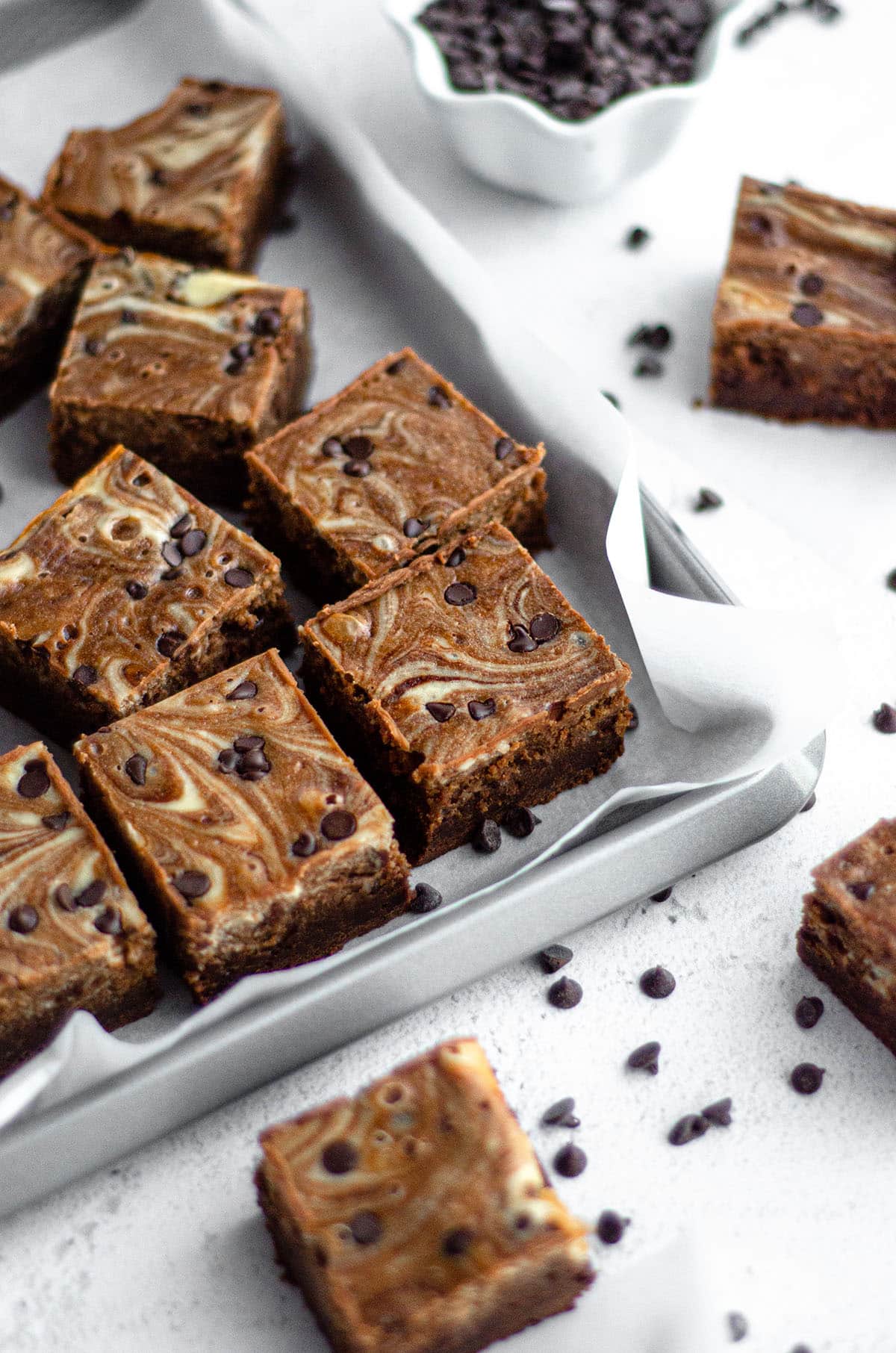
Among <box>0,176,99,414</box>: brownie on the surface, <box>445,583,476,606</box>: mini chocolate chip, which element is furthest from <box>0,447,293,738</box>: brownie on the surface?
<box>0,176,99,414</box>: brownie on the surface

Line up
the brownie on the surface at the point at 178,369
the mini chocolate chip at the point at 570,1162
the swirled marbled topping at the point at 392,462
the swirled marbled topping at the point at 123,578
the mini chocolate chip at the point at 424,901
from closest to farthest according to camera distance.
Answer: the mini chocolate chip at the point at 570,1162, the mini chocolate chip at the point at 424,901, the swirled marbled topping at the point at 123,578, the swirled marbled topping at the point at 392,462, the brownie on the surface at the point at 178,369

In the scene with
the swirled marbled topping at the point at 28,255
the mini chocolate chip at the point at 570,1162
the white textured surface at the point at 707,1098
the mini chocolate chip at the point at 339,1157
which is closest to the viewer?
the mini chocolate chip at the point at 339,1157

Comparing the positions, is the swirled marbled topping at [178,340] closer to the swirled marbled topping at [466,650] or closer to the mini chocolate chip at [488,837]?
the swirled marbled topping at [466,650]

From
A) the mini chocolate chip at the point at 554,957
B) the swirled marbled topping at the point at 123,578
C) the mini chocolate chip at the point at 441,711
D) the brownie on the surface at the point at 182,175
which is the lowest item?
the mini chocolate chip at the point at 554,957

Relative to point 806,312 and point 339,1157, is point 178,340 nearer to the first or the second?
point 806,312

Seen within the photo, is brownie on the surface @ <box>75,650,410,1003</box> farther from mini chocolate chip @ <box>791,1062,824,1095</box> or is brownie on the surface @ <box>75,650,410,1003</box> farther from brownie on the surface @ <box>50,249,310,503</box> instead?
mini chocolate chip @ <box>791,1062,824,1095</box>

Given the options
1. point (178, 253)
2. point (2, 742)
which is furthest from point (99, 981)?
point (178, 253)

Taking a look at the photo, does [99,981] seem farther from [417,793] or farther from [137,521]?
[137,521]

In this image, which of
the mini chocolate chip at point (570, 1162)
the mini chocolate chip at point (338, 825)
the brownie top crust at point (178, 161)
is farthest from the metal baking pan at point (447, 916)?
the brownie top crust at point (178, 161)
